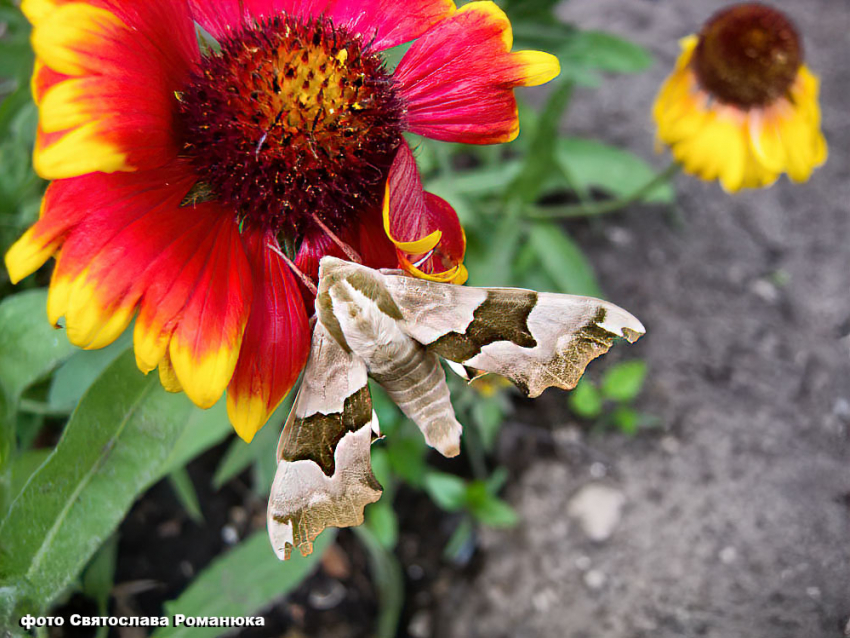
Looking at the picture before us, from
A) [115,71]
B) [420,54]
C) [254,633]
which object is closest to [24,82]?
[115,71]

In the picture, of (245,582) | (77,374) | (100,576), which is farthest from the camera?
(100,576)

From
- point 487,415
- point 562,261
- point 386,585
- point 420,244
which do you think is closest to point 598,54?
point 562,261

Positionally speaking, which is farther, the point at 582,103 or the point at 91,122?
the point at 582,103

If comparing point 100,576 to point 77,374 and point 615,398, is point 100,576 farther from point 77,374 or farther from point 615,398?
point 615,398

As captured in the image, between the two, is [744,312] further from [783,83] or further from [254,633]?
[254,633]

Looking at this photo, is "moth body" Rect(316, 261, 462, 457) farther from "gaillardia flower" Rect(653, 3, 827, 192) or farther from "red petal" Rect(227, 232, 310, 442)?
"gaillardia flower" Rect(653, 3, 827, 192)

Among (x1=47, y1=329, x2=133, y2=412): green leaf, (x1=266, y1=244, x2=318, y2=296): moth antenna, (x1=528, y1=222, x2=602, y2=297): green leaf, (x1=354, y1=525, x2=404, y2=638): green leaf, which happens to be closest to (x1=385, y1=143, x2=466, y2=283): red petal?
(x1=266, y1=244, x2=318, y2=296): moth antenna

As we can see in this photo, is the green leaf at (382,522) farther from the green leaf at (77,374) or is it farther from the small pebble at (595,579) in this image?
the green leaf at (77,374)
